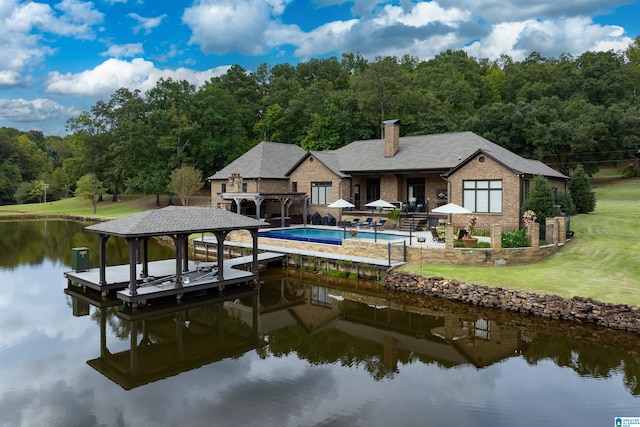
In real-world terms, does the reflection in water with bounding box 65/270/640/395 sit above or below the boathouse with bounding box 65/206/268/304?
below

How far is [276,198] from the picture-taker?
99.7ft

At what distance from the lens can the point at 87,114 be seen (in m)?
56.4

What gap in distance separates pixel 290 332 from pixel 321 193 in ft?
63.4

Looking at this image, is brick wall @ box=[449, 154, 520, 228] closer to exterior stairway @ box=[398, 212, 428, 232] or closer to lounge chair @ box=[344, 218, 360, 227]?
exterior stairway @ box=[398, 212, 428, 232]

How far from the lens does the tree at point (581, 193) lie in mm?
28734

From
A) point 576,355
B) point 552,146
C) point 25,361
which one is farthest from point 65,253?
point 552,146

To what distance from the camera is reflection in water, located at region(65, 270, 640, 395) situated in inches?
430

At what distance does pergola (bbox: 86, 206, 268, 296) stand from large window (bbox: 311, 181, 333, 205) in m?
13.9

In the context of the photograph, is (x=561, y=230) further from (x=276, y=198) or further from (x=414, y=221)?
(x=276, y=198)

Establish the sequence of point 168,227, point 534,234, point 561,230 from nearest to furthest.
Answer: point 168,227, point 534,234, point 561,230

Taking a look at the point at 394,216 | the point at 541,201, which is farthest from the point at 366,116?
the point at 541,201

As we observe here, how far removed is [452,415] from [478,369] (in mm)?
2529

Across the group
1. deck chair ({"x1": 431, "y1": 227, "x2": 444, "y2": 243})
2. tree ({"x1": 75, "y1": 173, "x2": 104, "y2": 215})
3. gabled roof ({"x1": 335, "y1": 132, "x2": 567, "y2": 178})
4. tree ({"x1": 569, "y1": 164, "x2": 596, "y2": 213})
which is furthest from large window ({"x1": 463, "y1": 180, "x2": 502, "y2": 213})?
tree ({"x1": 75, "y1": 173, "x2": 104, "y2": 215})

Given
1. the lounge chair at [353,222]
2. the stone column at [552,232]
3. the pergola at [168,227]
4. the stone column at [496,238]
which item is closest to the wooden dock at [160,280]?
the pergola at [168,227]
